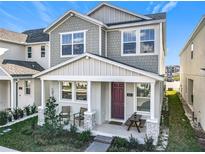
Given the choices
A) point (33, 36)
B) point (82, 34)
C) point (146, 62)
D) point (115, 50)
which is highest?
point (33, 36)

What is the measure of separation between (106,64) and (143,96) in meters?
3.17

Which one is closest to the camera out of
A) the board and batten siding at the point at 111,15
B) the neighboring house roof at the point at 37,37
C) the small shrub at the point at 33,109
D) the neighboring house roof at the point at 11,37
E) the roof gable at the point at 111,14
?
the roof gable at the point at 111,14

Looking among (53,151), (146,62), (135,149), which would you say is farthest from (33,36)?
(135,149)

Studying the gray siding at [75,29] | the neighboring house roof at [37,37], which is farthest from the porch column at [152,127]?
the neighboring house roof at [37,37]

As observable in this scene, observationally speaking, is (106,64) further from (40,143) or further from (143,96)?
(40,143)

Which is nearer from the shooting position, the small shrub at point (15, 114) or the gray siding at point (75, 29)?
the gray siding at point (75, 29)

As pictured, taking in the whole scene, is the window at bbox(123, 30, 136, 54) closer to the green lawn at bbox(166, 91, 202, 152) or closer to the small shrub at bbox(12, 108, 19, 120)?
the green lawn at bbox(166, 91, 202, 152)

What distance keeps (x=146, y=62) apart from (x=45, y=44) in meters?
10.2

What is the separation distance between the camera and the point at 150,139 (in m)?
8.51

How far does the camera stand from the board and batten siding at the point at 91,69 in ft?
32.1

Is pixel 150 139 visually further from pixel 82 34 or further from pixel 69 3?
pixel 69 3

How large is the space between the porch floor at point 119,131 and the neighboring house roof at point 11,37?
1185 centimetres

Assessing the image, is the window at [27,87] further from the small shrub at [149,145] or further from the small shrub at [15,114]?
the small shrub at [149,145]

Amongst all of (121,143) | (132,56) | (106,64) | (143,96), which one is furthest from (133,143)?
(132,56)
